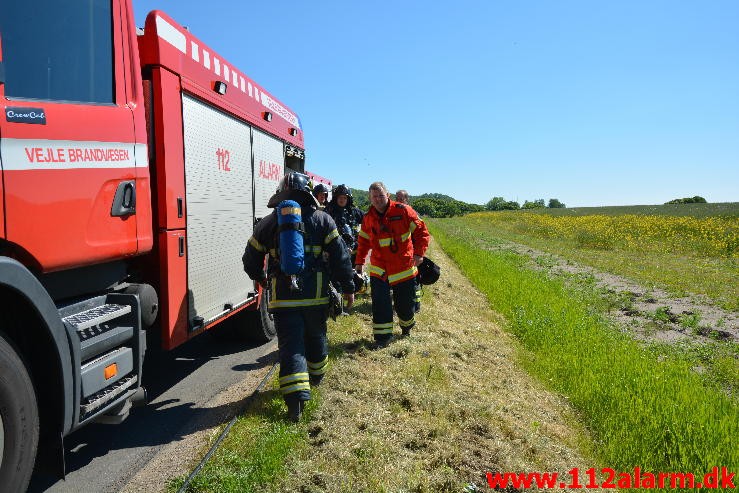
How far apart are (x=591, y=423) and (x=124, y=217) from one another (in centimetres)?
388

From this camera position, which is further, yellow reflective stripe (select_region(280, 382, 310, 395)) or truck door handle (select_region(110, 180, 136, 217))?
yellow reflective stripe (select_region(280, 382, 310, 395))

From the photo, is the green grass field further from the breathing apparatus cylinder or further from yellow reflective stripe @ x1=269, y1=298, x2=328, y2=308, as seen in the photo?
the breathing apparatus cylinder

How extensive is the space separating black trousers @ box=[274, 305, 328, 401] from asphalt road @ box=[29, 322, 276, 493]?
2.95 feet

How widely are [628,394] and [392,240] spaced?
2.82 meters

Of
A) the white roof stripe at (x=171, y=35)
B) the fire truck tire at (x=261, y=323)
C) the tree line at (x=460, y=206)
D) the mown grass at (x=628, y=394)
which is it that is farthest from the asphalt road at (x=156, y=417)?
the tree line at (x=460, y=206)

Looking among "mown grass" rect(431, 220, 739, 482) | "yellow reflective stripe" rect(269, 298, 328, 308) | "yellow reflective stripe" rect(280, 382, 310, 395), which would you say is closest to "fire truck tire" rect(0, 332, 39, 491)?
"yellow reflective stripe" rect(280, 382, 310, 395)

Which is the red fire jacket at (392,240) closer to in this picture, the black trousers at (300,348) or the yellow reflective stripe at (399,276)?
the yellow reflective stripe at (399,276)

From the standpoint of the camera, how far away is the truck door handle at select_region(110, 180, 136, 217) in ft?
9.87

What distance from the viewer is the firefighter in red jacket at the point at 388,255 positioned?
5805 millimetres

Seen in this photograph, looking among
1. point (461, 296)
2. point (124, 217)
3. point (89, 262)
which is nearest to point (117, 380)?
point (89, 262)

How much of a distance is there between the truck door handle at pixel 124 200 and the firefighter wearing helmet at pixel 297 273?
105cm

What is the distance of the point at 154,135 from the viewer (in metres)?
3.66

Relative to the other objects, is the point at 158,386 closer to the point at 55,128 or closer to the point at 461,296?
the point at 55,128

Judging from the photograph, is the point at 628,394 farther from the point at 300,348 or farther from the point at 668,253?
the point at 668,253
